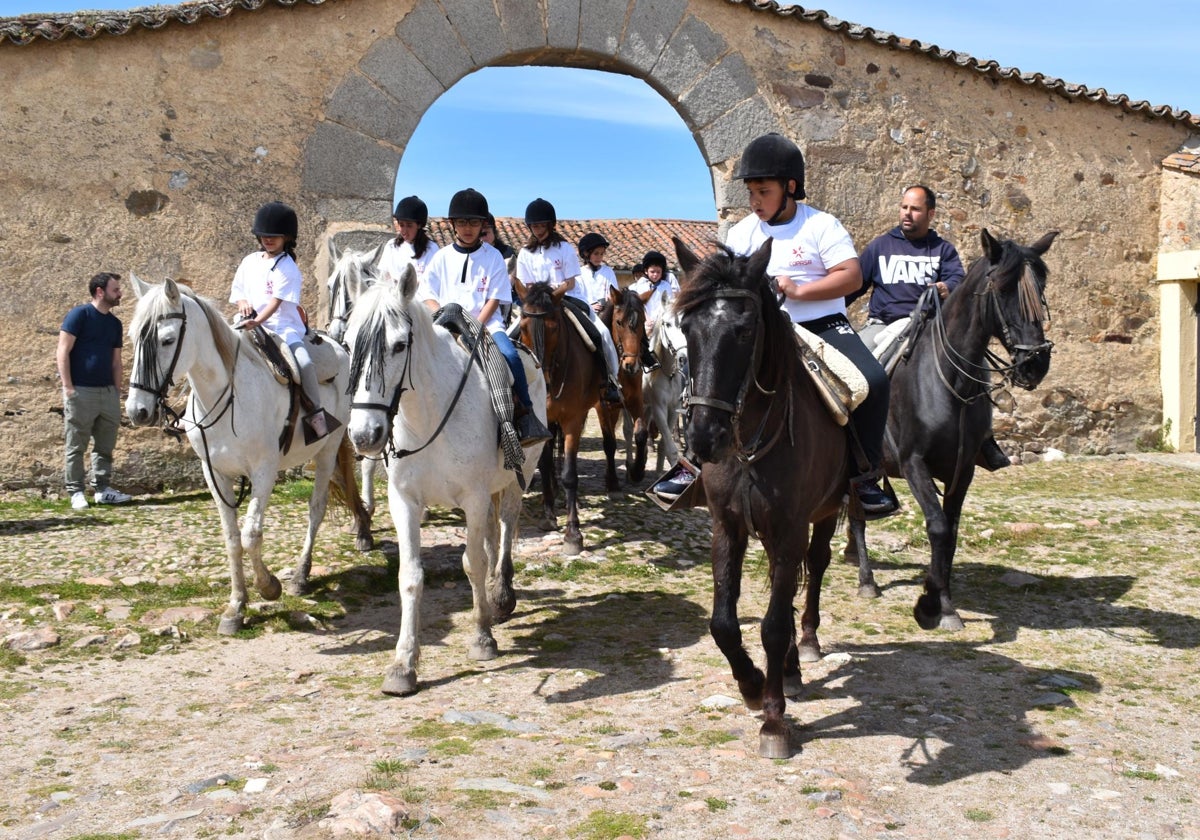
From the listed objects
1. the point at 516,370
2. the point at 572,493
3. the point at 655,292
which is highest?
the point at 655,292

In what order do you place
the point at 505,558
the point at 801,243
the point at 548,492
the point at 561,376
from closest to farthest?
the point at 801,243
the point at 505,558
the point at 561,376
the point at 548,492

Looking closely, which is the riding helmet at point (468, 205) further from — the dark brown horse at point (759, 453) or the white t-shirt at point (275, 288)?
the dark brown horse at point (759, 453)

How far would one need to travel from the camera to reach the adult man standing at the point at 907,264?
22.3 ft

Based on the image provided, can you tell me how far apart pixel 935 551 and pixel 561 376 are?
3.38m

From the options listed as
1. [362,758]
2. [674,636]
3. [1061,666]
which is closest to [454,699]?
[362,758]

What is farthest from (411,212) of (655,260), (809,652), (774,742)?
(655,260)

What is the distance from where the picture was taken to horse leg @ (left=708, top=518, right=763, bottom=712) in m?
3.96

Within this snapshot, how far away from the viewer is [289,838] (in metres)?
3.22

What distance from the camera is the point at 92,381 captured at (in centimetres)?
916

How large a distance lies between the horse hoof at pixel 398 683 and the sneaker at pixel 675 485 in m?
1.45

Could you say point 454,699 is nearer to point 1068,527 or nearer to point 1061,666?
point 1061,666

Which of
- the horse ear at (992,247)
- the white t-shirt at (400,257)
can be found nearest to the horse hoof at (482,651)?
the white t-shirt at (400,257)

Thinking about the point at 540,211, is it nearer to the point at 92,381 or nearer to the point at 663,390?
the point at 663,390

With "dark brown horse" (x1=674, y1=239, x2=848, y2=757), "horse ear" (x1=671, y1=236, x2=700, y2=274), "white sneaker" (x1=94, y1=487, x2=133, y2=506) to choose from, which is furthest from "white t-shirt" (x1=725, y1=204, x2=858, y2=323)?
"white sneaker" (x1=94, y1=487, x2=133, y2=506)
